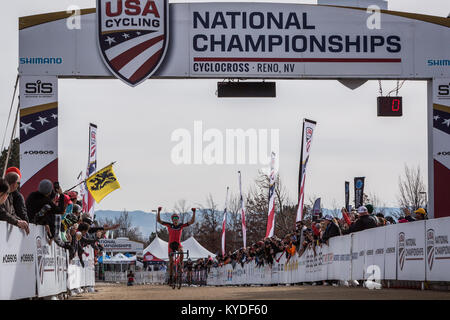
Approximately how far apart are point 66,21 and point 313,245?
965 centimetres

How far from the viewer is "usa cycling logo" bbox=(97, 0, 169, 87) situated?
58.7 ft

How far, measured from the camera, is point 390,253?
17.9 m

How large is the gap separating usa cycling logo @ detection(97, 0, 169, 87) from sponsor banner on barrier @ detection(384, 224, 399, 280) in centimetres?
585

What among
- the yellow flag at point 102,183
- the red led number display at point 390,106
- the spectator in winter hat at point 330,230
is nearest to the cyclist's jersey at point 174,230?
the spectator in winter hat at point 330,230

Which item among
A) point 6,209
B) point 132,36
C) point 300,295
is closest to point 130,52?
point 132,36

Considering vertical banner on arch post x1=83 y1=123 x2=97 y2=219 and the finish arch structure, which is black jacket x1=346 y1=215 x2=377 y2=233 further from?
vertical banner on arch post x1=83 y1=123 x2=97 y2=219

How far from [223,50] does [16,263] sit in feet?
27.9

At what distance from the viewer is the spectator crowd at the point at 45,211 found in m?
11.3

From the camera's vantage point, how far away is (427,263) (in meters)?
16.1

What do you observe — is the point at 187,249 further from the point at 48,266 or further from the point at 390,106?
the point at 48,266

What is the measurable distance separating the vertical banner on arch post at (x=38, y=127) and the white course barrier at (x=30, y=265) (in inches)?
76.7

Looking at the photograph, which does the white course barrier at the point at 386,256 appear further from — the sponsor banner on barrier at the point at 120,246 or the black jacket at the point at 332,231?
the sponsor banner on barrier at the point at 120,246

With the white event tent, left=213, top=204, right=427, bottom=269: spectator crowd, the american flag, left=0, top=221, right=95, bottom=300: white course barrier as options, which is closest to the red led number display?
left=213, top=204, right=427, bottom=269: spectator crowd
